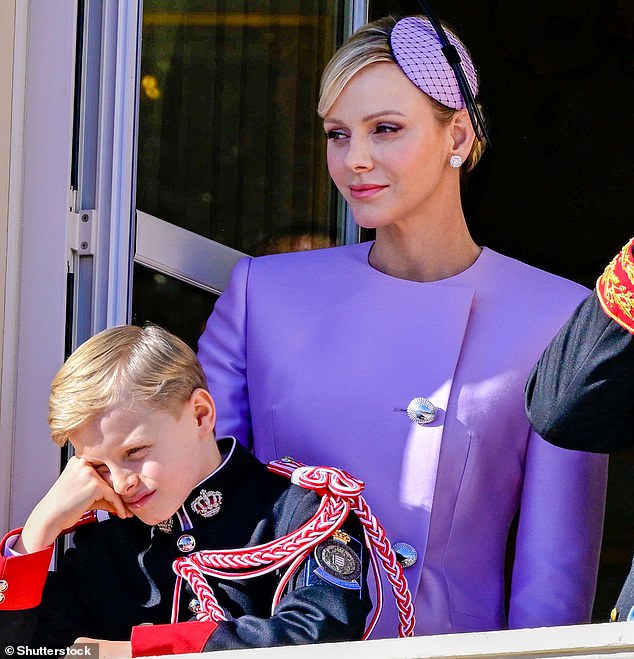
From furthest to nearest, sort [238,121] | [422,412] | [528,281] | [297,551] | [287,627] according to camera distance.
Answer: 1. [238,121]
2. [528,281]
3. [422,412]
4. [297,551]
5. [287,627]

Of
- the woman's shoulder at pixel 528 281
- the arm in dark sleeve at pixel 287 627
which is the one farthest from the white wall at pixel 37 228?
the woman's shoulder at pixel 528 281

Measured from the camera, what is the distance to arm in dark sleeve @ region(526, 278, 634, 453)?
1904mm

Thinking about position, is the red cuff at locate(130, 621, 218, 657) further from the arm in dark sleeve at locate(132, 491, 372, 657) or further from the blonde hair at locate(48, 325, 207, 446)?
the blonde hair at locate(48, 325, 207, 446)

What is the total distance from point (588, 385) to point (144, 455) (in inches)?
26.9

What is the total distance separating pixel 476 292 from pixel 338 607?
2.63ft

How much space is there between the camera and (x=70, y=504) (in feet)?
7.33

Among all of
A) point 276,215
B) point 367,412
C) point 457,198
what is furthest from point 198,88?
point 367,412

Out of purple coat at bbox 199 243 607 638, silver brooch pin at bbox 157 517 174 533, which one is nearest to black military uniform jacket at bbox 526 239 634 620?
purple coat at bbox 199 243 607 638

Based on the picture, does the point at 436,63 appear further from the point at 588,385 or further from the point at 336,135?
the point at 588,385

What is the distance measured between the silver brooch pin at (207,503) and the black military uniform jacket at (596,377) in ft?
1.74

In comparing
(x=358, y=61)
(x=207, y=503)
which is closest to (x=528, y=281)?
(x=358, y=61)

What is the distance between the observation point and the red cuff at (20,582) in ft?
7.19

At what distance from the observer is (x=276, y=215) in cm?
326

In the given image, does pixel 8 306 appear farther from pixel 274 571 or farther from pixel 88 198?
pixel 274 571
